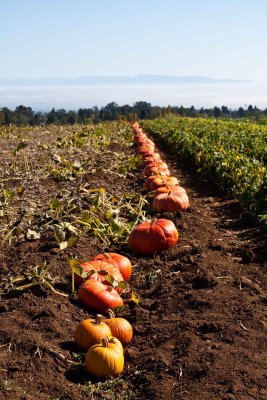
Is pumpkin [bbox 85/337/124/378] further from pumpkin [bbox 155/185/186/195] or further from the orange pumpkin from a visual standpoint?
pumpkin [bbox 155/185/186/195]

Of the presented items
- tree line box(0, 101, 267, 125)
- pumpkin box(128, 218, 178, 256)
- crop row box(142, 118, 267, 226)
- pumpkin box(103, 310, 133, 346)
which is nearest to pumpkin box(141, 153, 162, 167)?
crop row box(142, 118, 267, 226)

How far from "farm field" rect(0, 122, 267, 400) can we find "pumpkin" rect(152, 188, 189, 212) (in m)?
0.29

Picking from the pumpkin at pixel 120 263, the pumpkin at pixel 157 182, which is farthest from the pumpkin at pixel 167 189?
the pumpkin at pixel 120 263

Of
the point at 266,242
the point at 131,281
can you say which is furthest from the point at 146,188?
the point at 131,281

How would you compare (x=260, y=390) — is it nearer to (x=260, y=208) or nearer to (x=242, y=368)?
(x=242, y=368)

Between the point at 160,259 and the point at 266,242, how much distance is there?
137cm

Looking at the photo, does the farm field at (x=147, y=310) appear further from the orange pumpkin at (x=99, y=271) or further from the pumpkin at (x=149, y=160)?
the pumpkin at (x=149, y=160)

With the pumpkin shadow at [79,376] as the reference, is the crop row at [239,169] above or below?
above

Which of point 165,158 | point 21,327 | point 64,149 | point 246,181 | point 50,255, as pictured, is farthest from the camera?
point 165,158

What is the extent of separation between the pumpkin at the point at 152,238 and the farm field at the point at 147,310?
0.36ft

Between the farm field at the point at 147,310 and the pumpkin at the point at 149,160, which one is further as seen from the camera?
the pumpkin at the point at 149,160

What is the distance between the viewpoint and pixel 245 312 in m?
5.18

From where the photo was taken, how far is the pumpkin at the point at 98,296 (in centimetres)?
531

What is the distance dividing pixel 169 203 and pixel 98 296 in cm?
410
